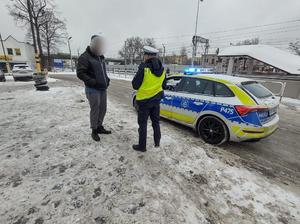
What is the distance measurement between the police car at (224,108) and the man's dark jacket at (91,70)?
2.00 meters

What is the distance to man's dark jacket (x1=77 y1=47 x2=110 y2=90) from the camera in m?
3.19

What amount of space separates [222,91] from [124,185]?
270 centimetres

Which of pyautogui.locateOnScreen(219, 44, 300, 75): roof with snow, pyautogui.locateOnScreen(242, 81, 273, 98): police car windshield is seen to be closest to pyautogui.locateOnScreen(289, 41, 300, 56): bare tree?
pyautogui.locateOnScreen(219, 44, 300, 75): roof with snow

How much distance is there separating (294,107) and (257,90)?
6.75 m

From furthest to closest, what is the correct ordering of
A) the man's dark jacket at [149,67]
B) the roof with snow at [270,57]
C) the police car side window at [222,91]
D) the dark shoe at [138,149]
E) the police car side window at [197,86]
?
the roof with snow at [270,57] < the police car side window at [197,86] < the police car side window at [222,91] < the dark shoe at [138,149] < the man's dark jacket at [149,67]

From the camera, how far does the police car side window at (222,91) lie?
3.51 metres

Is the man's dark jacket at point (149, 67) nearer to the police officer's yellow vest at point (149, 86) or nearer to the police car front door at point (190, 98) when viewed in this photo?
the police officer's yellow vest at point (149, 86)

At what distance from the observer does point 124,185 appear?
2422mm

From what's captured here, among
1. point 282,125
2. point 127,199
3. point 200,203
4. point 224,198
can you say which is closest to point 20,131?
point 127,199

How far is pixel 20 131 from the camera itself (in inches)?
161

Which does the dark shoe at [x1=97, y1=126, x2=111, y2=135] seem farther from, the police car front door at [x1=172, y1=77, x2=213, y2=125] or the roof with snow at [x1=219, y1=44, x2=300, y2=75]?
the roof with snow at [x1=219, y1=44, x2=300, y2=75]

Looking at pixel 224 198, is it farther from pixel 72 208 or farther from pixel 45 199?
pixel 45 199

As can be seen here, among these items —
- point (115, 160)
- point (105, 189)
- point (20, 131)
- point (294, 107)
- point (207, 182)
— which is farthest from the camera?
point (294, 107)

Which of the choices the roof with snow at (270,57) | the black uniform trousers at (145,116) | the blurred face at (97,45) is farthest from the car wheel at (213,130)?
the roof with snow at (270,57)
